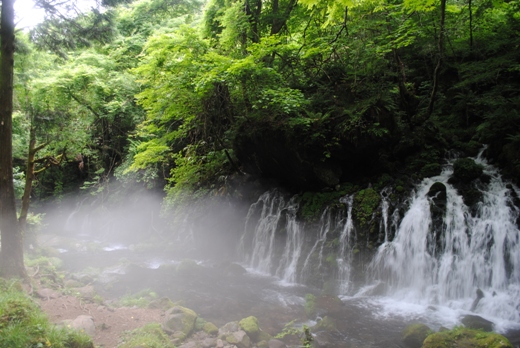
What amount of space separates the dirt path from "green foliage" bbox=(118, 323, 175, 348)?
20 centimetres

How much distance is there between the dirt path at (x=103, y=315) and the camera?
20.6ft

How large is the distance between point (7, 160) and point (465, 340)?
958 centimetres

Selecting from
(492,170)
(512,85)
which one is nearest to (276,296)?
(492,170)

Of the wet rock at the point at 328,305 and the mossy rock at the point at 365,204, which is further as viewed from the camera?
the mossy rock at the point at 365,204

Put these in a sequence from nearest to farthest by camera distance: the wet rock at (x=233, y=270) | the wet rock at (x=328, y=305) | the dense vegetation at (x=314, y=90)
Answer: the wet rock at (x=328, y=305) → the dense vegetation at (x=314, y=90) → the wet rock at (x=233, y=270)

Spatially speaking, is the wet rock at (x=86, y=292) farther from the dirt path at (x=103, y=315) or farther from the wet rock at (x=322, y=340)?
the wet rock at (x=322, y=340)

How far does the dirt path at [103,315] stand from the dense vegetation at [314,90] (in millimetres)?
3916

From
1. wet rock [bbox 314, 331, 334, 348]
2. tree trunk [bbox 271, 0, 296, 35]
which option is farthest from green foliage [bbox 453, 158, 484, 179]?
tree trunk [bbox 271, 0, 296, 35]

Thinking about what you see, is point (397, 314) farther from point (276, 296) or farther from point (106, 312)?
point (106, 312)

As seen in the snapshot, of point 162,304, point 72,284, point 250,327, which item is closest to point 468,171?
point 250,327

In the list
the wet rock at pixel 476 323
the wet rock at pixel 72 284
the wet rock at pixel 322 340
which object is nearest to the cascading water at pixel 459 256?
the wet rock at pixel 476 323

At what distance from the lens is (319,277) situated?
9578 millimetres

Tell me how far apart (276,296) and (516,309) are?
5.44m

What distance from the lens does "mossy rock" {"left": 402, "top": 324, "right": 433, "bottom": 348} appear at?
6176mm
